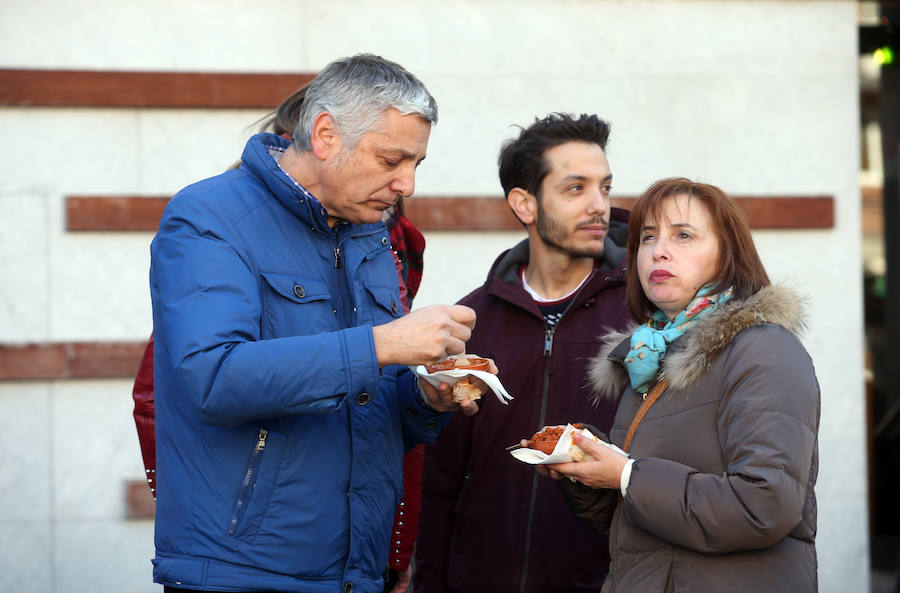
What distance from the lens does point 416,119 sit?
2.74 meters

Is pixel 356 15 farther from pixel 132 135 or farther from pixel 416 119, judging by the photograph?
pixel 416 119

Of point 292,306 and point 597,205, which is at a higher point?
point 597,205

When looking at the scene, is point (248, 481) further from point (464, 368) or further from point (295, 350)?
point (464, 368)

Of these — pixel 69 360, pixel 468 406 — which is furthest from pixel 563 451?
pixel 69 360

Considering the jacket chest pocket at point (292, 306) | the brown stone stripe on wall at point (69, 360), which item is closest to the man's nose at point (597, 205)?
the jacket chest pocket at point (292, 306)

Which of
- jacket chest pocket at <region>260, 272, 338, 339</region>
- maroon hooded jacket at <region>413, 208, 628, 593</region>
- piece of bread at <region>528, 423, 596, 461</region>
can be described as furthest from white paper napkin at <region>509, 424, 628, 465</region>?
maroon hooded jacket at <region>413, 208, 628, 593</region>

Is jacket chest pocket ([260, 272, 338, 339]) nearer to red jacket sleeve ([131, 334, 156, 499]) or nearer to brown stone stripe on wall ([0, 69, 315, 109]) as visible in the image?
red jacket sleeve ([131, 334, 156, 499])

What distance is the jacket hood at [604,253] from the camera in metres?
3.99

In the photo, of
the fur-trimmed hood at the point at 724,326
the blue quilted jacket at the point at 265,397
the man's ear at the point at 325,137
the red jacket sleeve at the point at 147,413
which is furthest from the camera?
the red jacket sleeve at the point at 147,413

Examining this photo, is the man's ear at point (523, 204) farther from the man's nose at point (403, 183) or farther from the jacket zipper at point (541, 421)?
the man's nose at point (403, 183)

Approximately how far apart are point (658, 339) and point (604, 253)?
1236mm

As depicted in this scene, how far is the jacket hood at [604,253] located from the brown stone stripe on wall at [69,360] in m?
1.97

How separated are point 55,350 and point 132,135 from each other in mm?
1091

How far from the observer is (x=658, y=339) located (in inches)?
110
